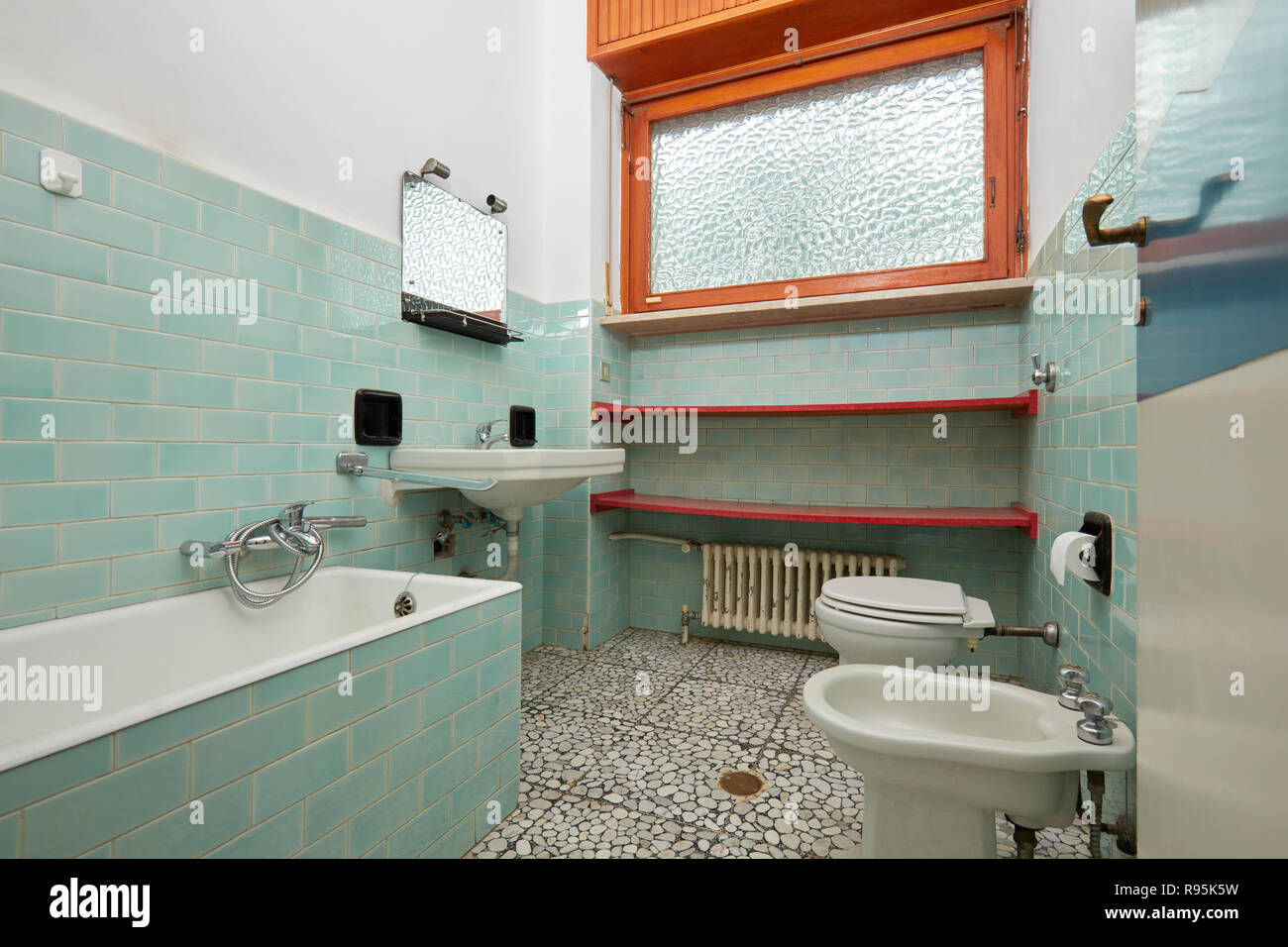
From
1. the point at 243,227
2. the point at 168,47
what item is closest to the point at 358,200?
the point at 243,227

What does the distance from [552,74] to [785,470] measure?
2194mm

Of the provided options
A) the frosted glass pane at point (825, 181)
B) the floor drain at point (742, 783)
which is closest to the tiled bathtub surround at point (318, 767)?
the floor drain at point (742, 783)

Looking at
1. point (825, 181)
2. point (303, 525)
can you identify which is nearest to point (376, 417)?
point (303, 525)

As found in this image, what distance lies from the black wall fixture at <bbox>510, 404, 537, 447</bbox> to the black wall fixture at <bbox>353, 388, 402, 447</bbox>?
556 mm

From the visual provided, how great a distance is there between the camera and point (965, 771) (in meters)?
1.00

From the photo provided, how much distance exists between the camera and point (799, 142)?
260 cm

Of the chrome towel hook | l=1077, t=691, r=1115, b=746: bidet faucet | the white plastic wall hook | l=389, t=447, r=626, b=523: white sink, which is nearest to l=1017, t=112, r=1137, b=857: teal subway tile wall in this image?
l=1077, t=691, r=1115, b=746: bidet faucet

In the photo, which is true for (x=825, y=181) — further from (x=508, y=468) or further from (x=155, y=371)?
(x=155, y=371)

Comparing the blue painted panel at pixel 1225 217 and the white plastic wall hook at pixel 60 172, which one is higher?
the white plastic wall hook at pixel 60 172

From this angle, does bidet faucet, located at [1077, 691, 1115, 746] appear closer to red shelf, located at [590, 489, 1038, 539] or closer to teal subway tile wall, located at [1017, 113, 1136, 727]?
teal subway tile wall, located at [1017, 113, 1136, 727]

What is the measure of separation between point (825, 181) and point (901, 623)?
200 centimetres

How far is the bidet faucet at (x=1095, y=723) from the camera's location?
0.93 metres

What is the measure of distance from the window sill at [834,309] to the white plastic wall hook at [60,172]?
182 centimetres

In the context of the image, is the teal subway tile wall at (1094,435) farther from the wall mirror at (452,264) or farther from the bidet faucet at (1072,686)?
the wall mirror at (452,264)
